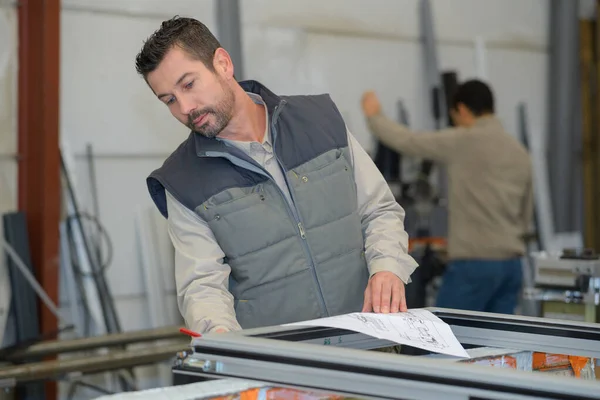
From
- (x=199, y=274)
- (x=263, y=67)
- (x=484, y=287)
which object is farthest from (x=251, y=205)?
(x=263, y=67)

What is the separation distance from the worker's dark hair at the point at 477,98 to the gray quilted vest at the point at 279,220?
197 centimetres

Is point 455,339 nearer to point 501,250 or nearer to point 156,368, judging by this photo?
point 501,250

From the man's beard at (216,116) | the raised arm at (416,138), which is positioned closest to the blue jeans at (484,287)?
the raised arm at (416,138)

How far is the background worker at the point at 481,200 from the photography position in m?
3.47

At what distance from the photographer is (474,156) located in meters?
3.57

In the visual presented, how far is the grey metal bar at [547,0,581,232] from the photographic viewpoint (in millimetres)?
5410

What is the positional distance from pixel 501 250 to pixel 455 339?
229 centimetres

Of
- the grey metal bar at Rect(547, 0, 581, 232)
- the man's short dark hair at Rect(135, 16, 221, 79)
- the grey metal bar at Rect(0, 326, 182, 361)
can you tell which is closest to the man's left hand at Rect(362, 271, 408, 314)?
the man's short dark hair at Rect(135, 16, 221, 79)

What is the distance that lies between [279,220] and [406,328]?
1.61 ft

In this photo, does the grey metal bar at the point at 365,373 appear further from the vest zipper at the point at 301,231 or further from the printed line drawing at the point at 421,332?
the vest zipper at the point at 301,231

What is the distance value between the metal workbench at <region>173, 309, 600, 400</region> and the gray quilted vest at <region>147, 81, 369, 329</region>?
446 millimetres

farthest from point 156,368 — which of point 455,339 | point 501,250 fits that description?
point 455,339

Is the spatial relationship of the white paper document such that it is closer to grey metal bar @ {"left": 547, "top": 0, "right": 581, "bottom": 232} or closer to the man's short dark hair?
the man's short dark hair

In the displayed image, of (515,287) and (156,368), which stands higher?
(515,287)
